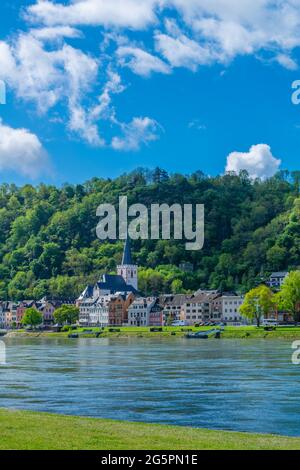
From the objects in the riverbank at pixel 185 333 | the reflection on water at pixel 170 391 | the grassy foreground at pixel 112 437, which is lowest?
the riverbank at pixel 185 333

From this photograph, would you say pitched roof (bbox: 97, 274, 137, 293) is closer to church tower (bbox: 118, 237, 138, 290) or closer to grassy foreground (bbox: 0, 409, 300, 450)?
church tower (bbox: 118, 237, 138, 290)

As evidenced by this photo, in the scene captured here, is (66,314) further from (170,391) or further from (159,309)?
(170,391)

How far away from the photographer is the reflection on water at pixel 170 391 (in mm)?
26406

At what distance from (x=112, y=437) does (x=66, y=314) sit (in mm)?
140570

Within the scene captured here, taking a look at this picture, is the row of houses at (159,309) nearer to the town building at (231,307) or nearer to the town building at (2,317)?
the town building at (231,307)

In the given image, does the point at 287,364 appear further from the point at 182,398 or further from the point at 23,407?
the point at 23,407

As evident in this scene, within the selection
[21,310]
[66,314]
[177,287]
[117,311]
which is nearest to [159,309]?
[117,311]

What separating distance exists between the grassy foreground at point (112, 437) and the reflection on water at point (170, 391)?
4.04 m

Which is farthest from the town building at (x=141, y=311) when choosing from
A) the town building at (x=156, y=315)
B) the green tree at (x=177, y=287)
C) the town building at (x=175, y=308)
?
the green tree at (x=177, y=287)

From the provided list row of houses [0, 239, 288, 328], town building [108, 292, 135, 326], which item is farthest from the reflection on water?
town building [108, 292, 135, 326]

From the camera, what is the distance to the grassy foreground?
683 inches
